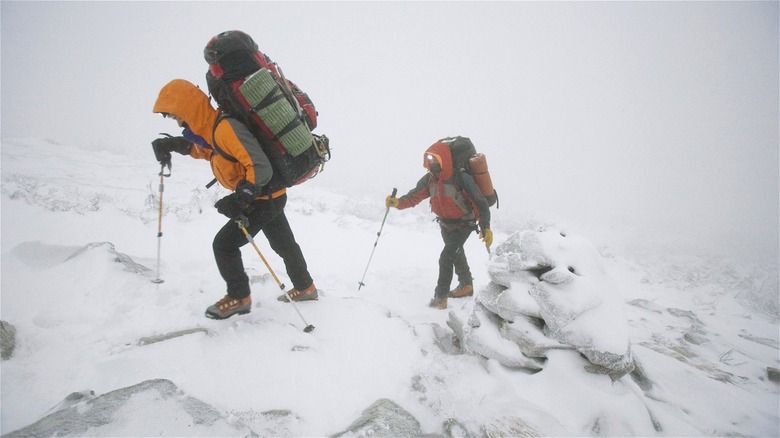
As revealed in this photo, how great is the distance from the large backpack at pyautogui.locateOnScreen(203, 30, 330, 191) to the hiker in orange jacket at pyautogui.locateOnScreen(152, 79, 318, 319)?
0.17 metres

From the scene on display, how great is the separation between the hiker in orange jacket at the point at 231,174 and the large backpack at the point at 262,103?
0.17 m

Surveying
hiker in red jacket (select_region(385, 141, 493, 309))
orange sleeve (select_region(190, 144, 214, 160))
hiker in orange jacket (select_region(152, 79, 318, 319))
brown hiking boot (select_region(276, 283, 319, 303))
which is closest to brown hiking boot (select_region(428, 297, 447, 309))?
hiker in red jacket (select_region(385, 141, 493, 309))

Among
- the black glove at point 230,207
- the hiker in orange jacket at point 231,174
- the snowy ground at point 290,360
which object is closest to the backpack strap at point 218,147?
the hiker in orange jacket at point 231,174

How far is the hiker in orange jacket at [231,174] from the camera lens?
288cm

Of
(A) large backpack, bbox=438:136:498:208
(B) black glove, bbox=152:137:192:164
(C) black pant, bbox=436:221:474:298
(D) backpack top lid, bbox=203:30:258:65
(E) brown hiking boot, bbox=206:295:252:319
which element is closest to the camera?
(D) backpack top lid, bbox=203:30:258:65

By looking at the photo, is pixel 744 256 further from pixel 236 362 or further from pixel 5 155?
pixel 5 155

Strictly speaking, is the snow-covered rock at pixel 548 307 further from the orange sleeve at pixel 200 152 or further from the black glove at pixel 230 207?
the orange sleeve at pixel 200 152

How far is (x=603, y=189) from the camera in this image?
49938 mm

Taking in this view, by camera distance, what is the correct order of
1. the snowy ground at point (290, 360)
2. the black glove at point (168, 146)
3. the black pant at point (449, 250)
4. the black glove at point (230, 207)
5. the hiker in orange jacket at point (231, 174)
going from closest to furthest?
the snowy ground at point (290, 360) < the hiker in orange jacket at point (231, 174) < the black glove at point (230, 207) < the black glove at point (168, 146) < the black pant at point (449, 250)

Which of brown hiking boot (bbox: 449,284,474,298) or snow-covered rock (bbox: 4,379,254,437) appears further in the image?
brown hiking boot (bbox: 449,284,474,298)

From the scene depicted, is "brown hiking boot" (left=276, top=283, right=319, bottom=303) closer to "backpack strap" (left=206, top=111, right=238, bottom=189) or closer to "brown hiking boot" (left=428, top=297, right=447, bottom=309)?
"backpack strap" (left=206, top=111, right=238, bottom=189)

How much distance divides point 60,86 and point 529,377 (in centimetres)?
10164

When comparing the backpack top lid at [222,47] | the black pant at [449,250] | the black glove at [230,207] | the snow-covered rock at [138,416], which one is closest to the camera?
the snow-covered rock at [138,416]

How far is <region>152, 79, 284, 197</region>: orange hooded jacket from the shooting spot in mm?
2850
